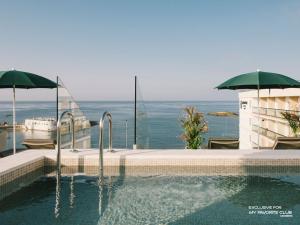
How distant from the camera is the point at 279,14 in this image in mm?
17406

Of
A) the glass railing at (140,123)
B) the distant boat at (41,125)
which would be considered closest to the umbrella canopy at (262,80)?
the glass railing at (140,123)

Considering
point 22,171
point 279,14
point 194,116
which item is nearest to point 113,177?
point 22,171

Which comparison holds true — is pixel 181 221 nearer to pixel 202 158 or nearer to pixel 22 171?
pixel 202 158

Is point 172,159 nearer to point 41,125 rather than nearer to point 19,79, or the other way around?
point 19,79

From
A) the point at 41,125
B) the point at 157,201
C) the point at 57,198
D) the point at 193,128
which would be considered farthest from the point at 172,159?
the point at 41,125

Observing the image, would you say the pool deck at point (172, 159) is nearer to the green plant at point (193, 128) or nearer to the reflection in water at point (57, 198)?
the reflection in water at point (57, 198)

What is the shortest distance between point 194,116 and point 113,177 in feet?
15.9

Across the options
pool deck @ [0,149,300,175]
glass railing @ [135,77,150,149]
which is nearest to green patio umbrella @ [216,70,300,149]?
pool deck @ [0,149,300,175]

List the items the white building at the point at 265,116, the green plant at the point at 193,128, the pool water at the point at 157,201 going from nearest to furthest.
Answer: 1. the pool water at the point at 157,201
2. the green plant at the point at 193,128
3. the white building at the point at 265,116

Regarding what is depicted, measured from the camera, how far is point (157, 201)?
20.7 feet

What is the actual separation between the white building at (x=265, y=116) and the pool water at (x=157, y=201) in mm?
16414

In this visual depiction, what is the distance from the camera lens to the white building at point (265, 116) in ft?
78.2

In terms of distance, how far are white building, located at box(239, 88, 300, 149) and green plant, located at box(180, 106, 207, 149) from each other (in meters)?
12.2

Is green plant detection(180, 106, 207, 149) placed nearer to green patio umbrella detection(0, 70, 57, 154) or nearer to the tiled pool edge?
the tiled pool edge
